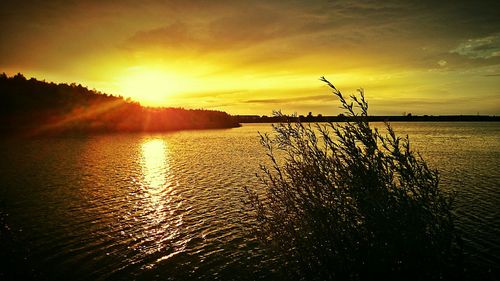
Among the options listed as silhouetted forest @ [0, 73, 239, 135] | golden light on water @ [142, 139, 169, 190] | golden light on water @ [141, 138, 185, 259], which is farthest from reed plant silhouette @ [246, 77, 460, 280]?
silhouetted forest @ [0, 73, 239, 135]

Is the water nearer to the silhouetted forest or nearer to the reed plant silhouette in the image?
the reed plant silhouette

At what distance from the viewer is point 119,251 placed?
14.6 meters

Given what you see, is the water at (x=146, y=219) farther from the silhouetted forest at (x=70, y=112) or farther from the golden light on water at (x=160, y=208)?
the silhouetted forest at (x=70, y=112)

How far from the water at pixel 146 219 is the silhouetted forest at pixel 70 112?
54612mm

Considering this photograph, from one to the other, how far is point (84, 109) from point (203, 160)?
3378 inches

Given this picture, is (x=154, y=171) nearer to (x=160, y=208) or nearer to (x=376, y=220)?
(x=160, y=208)

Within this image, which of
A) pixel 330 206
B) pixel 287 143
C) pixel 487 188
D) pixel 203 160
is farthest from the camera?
pixel 203 160

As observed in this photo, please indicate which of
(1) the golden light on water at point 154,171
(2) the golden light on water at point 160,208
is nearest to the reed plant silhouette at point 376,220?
(2) the golden light on water at point 160,208

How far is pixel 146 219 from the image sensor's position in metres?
19.6

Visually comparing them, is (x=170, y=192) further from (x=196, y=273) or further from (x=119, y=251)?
(x=196, y=273)

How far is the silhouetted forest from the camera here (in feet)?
269

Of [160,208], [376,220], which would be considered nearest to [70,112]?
[160,208]

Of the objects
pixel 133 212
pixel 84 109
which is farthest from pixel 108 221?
pixel 84 109

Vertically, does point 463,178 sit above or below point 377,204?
below
